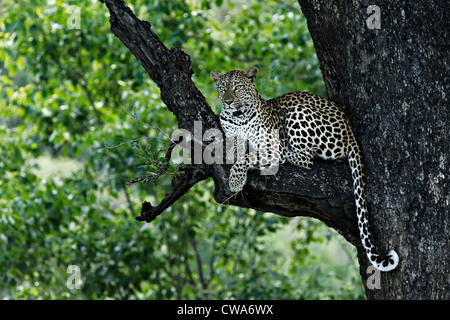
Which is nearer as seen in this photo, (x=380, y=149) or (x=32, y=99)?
(x=380, y=149)

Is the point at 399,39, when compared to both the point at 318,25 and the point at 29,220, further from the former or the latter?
the point at 29,220

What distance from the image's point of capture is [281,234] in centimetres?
1683

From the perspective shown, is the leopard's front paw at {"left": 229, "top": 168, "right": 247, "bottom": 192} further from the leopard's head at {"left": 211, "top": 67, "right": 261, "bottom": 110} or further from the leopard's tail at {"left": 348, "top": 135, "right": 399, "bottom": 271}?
the leopard's head at {"left": 211, "top": 67, "right": 261, "bottom": 110}

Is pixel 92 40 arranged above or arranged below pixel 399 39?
above

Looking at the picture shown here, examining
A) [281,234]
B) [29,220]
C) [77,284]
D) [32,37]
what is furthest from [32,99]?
[281,234]

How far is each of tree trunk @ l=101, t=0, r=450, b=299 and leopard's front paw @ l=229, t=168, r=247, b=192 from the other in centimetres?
6

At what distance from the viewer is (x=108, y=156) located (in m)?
8.56

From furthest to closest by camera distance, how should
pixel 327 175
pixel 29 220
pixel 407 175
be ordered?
pixel 29 220, pixel 327 175, pixel 407 175

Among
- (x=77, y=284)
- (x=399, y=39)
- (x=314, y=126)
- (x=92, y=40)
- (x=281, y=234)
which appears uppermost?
(x=92, y=40)

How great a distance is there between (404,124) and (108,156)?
5.06 meters

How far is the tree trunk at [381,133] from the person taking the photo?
14.1ft

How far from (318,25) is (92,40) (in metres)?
5.23

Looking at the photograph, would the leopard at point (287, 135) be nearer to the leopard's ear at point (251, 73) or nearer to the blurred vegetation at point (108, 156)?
the leopard's ear at point (251, 73)

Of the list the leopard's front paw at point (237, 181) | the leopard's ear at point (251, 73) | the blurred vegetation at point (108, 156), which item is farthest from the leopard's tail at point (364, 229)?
the blurred vegetation at point (108, 156)
